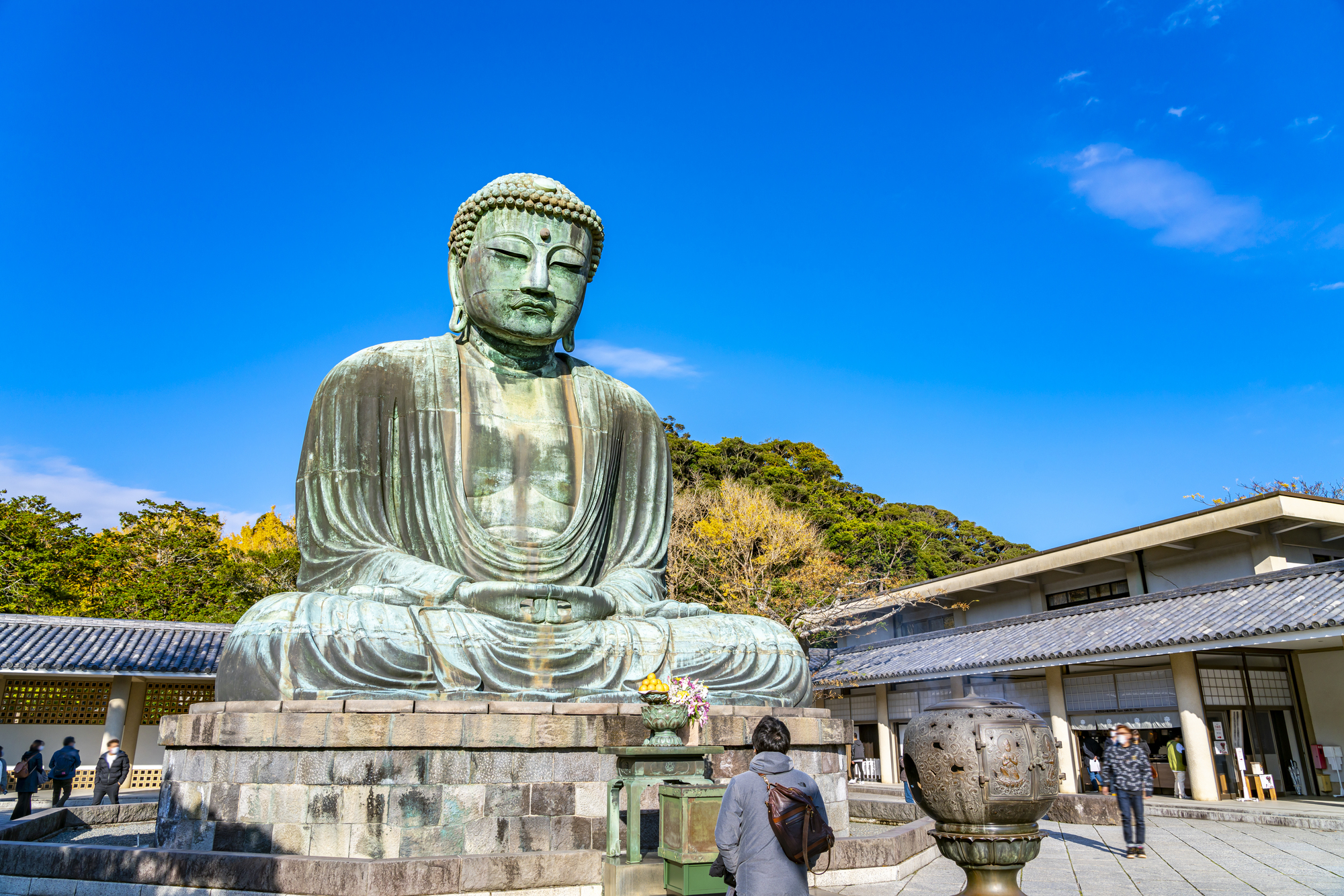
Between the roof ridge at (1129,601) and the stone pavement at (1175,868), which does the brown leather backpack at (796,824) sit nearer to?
the stone pavement at (1175,868)

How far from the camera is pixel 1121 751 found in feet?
29.5

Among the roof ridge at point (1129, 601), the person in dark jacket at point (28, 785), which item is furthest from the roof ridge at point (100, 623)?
the roof ridge at point (1129, 601)

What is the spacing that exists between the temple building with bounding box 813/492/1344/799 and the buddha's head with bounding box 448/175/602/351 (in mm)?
8493

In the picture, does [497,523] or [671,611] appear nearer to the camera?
[671,611]

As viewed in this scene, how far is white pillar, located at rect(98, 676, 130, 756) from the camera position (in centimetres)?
1805

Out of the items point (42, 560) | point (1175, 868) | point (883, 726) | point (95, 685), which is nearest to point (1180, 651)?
point (1175, 868)

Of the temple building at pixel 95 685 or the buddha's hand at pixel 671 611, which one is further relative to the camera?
the temple building at pixel 95 685

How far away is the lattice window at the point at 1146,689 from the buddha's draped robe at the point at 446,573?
10.8 meters

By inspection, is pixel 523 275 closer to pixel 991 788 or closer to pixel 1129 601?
pixel 991 788

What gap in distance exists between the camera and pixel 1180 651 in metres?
14.2

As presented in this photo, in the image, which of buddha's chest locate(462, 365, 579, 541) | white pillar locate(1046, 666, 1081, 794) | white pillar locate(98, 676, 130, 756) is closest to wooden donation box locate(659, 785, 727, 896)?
buddha's chest locate(462, 365, 579, 541)

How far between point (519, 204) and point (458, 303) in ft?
3.87

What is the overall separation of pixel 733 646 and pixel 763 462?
2895 centimetres

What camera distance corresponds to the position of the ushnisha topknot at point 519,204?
27.8 ft
